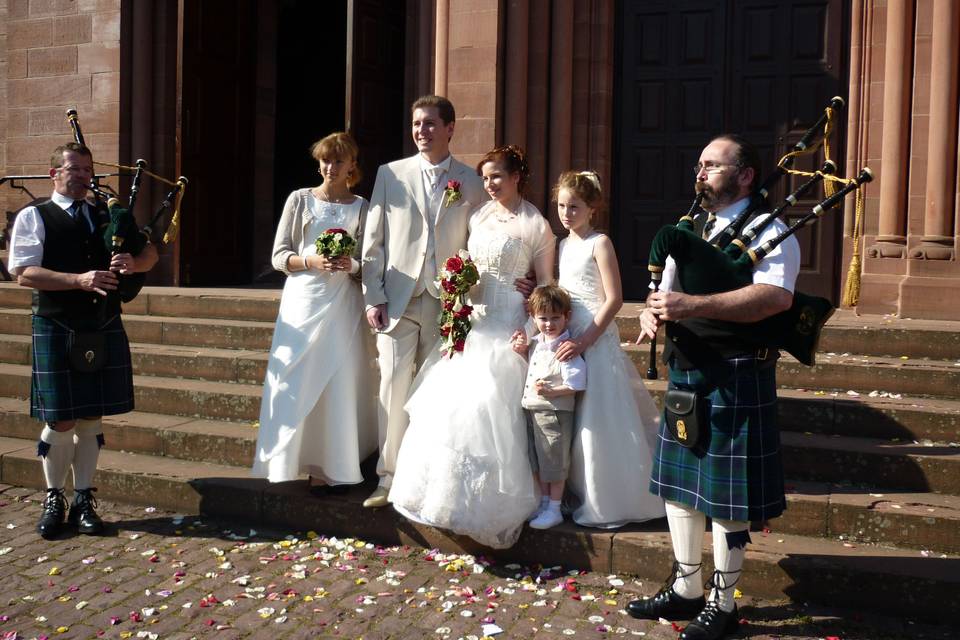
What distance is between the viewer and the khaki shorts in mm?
4629

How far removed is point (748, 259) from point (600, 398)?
129 cm

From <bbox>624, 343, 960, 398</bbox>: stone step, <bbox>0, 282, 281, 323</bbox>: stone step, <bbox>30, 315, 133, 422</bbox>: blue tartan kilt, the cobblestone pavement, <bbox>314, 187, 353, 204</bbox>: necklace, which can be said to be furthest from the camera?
<bbox>0, 282, 281, 323</bbox>: stone step

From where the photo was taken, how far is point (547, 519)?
4.67 metres

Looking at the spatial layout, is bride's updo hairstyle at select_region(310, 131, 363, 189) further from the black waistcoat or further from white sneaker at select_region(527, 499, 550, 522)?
white sneaker at select_region(527, 499, 550, 522)

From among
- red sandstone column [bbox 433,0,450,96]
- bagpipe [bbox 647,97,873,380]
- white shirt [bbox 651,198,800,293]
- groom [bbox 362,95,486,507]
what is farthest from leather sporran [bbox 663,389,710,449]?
red sandstone column [bbox 433,0,450,96]

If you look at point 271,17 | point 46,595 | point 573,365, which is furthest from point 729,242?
point 271,17

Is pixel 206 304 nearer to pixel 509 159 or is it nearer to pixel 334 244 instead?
pixel 334 244

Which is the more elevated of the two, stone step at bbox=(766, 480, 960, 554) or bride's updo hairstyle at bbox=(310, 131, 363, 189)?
bride's updo hairstyle at bbox=(310, 131, 363, 189)

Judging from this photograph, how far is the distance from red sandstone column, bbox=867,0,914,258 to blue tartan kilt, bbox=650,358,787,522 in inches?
165

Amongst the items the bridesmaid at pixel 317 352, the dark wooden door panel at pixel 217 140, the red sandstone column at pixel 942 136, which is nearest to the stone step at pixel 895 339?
the red sandstone column at pixel 942 136

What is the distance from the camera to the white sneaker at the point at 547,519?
15.3ft

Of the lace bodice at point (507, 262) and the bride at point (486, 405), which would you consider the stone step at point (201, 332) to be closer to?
the bride at point (486, 405)

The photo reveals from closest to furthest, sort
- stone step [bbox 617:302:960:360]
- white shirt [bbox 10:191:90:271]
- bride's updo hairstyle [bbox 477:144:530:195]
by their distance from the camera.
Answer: bride's updo hairstyle [bbox 477:144:530:195], white shirt [bbox 10:191:90:271], stone step [bbox 617:302:960:360]

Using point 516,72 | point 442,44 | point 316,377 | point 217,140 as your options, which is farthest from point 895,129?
point 217,140
